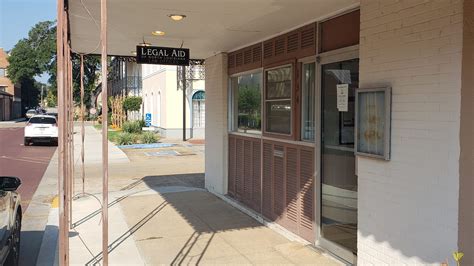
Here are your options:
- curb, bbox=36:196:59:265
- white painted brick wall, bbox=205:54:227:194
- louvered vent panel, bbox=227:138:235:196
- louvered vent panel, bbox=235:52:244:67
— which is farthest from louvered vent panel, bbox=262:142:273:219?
curb, bbox=36:196:59:265

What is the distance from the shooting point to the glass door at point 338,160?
222 inches

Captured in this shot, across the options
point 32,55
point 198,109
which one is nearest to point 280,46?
Answer: point 198,109

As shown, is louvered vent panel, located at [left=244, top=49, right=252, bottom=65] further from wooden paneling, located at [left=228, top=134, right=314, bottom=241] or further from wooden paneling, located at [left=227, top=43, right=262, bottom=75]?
wooden paneling, located at [left=228, top=134, right=314, bottom=241]

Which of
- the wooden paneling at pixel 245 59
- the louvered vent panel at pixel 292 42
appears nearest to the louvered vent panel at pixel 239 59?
the wooden paneling at pixel 245 59

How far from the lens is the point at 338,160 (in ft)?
19.4

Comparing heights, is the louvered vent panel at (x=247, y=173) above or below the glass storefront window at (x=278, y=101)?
below

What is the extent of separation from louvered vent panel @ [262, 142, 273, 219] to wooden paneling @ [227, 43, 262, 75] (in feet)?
4.80

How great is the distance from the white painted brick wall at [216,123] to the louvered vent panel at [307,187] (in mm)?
3333

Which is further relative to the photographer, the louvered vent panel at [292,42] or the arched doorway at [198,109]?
the arched doorway at [198,109]

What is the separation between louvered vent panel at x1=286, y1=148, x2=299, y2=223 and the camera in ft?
Result: 22.4

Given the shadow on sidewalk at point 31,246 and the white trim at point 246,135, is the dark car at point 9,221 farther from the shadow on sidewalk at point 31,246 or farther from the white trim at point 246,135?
the white trim at point 246,135

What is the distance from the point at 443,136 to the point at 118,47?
259 inches

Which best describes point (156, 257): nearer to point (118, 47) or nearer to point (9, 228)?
point (9, 228)

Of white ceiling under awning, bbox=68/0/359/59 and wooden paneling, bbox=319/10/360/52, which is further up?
white ceiling under awning, bbox=68/0/359/59
